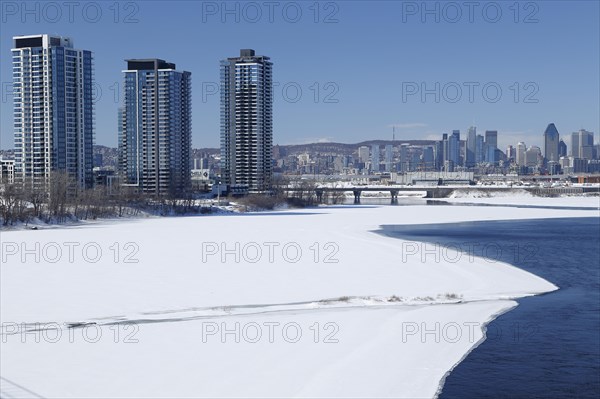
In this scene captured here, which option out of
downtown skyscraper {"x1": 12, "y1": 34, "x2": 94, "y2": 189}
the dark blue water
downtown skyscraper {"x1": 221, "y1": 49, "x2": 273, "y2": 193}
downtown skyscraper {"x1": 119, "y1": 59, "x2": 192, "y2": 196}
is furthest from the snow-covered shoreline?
downtown skyscraper {"x1": 221, "y1": 49, "x2": 273, "y2": 193}

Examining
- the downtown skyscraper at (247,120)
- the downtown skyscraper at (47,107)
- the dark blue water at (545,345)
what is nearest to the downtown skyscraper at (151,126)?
the downtown skyscraper at (247,120)

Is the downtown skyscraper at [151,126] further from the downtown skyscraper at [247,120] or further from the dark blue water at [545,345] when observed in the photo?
the dark blue water at [545,345]

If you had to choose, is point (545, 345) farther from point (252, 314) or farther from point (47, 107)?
point (47, 107)

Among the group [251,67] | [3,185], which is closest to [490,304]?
[3,185]

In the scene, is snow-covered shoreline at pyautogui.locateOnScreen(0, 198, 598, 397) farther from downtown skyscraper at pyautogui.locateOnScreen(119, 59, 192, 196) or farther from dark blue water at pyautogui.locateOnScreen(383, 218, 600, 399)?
downtown skyscraper at pyautogui.locateOnScreen(119, 59, 192, 196)

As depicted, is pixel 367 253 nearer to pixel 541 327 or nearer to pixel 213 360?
pixel 541 327

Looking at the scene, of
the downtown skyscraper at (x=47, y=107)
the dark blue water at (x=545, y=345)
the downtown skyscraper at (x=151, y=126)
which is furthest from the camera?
the downtown skyscraper at (x=151, y=126)

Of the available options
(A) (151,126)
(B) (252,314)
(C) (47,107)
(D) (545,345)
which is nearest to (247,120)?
(A) (151,126)
